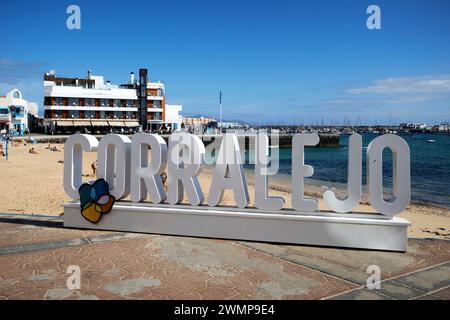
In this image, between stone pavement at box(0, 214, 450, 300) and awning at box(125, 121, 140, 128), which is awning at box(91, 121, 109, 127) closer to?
awning at box(125, 121, 140, 128)

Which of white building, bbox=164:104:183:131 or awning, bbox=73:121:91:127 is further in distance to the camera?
white building, bbox=164:104:183:131

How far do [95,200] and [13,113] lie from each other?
6966 cm

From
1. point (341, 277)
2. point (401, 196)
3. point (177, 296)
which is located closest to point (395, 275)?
point (341, 277)

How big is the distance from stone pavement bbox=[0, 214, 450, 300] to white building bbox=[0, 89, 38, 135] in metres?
64.7

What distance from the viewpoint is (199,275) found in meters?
6.36

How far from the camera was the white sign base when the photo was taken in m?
7.69

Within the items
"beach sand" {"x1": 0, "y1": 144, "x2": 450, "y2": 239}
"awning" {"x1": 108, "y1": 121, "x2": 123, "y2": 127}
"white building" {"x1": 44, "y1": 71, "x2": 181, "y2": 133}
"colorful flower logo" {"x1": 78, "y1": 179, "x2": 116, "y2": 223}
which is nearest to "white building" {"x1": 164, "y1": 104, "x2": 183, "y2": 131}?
"white building" {"x1": 44, "y1": 71, "x2": 181, "y2": 133}

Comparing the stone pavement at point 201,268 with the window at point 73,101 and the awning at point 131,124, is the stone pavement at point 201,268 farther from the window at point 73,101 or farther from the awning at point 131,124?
the awning at point 131,124

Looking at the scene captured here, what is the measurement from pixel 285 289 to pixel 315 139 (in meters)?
3.45

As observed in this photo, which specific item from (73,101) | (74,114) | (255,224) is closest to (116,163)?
(255,224)

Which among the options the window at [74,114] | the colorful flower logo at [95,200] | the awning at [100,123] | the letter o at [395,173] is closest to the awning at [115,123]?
the awning at [100,123]

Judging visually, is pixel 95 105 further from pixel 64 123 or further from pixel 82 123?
pixel 64 123

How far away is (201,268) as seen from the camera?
21.9 feet
